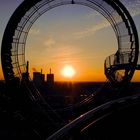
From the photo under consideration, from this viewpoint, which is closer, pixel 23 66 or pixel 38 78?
pixel 23 66

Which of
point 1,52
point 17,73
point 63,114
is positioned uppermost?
point 1,52

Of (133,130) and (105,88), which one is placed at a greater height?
(133,130)

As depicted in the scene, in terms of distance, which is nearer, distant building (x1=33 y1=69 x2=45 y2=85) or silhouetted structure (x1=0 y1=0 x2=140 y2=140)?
silhouetted structure (x1=0 y1=0 x2=140 y2=140)

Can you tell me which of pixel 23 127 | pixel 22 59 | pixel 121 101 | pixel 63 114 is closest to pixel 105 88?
pixel 63 114

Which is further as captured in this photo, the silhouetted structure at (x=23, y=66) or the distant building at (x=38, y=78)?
the distant building at (x=38, y=78)

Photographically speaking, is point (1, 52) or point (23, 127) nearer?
point (23, 127)

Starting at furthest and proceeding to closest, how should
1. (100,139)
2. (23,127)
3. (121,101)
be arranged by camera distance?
(23,127), (121,101), (100,139)

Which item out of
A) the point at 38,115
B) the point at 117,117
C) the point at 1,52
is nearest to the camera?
the point at 117,117

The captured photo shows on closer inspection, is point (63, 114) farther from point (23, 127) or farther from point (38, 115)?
point (23, 127)

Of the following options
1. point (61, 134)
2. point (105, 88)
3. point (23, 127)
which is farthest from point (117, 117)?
point (105, 88)
